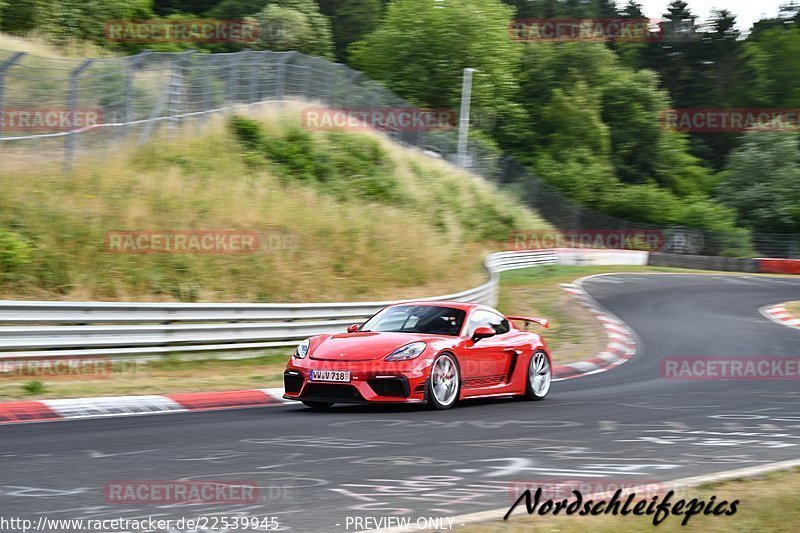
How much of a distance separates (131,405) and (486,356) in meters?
3.64

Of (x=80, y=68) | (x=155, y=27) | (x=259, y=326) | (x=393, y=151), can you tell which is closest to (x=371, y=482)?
(x=259, y=326)

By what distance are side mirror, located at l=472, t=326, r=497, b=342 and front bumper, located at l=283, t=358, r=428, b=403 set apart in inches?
35.8

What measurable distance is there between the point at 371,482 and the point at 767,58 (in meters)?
92.9

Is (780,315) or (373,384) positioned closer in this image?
(373,384)

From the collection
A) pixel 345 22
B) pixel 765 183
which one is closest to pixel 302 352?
pixel 765 183

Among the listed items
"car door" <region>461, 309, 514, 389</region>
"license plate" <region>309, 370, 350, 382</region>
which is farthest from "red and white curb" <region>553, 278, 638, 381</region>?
"license plate" <region>309, 370, 350, 382</region>

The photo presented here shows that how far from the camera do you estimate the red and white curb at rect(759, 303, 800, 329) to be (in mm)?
24109

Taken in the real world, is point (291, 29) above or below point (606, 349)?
above

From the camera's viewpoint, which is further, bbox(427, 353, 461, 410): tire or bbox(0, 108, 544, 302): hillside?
bbox(0, 108, 544, 302): hillside

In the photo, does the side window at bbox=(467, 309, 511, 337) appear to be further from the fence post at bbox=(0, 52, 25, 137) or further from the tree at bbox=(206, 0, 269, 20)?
the tree at bbox=(206, 0, 269, 20)

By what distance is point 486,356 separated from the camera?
10.8 meters

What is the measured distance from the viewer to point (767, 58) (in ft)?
298

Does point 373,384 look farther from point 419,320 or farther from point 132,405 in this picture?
point 132,405

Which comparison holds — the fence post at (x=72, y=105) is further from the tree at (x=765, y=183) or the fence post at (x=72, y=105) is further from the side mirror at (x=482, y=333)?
the tree at (x=765, y=183)
